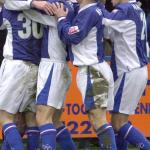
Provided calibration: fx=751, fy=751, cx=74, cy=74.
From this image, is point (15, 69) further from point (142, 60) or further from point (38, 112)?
point (142, 60)

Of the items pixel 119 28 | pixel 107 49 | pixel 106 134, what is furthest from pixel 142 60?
pixel 107 49

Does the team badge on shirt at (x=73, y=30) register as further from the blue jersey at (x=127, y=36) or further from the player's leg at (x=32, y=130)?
the player's leg at (x=32, y=130)

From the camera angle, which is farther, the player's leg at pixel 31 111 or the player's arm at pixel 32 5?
the player's leg at pixel 31 111

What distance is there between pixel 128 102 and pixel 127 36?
0.67 meters

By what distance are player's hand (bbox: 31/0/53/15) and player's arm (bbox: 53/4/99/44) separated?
7 cm

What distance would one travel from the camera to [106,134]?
6945mm

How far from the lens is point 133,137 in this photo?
24.5 ft

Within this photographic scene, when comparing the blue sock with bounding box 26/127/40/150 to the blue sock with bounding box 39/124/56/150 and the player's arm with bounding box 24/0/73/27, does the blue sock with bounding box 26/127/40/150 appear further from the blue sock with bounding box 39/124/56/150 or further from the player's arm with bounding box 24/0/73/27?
the player's arm with bounding box 24/0/73/27

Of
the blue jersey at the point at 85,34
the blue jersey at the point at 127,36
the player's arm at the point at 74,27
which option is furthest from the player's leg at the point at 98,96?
the blue jersey at the point at 127,36

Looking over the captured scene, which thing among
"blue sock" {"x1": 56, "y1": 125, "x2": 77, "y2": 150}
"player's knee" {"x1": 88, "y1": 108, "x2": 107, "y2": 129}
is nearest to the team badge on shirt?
"player's knee" {"x1": 88, "y1": 108, "x2": 107, "y2": 129}

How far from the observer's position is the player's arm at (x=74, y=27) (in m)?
6.77

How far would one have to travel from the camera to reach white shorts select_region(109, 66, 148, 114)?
7.39 metres

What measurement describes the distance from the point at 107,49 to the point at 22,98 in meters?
2.80

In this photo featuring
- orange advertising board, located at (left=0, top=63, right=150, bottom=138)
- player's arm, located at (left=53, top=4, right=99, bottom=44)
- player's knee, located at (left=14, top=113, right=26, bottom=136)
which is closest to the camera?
player's arm, located at (left=53, top=4, right=99, bottom=44)
